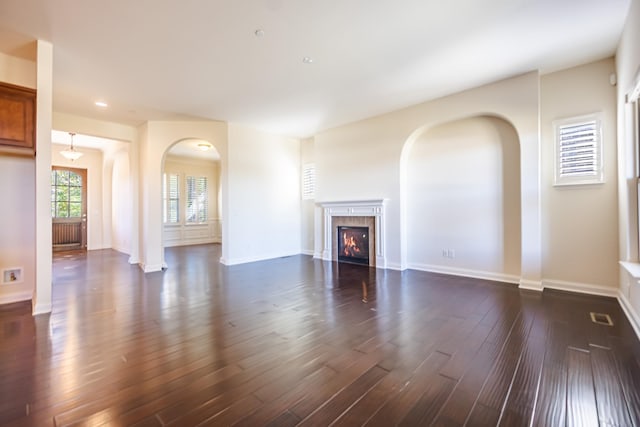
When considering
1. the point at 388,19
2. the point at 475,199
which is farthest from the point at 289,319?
the point at 475,199

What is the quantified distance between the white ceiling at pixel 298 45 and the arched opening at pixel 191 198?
188 inches

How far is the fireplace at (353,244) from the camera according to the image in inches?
236

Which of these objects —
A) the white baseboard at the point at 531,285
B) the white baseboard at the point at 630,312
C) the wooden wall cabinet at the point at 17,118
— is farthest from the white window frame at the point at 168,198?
the white baseboard at the point at 630,312

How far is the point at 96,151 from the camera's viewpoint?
8.80 m

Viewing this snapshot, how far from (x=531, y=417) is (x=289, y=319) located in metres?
2.08

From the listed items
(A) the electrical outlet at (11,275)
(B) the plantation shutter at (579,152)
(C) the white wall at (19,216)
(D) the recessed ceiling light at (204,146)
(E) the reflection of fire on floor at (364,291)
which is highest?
(D) the recessed ceiling light at (204,146)

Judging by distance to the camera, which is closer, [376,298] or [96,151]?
[376,298]

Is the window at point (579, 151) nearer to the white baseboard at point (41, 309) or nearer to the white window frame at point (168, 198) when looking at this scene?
the white baseboard at point (41, 309)

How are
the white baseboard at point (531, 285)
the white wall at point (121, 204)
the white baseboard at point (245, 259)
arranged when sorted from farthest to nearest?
1. the white wall at point (121, 204)
2. the white baseboard at point (245, 259)
3. the white baseboard at point (531, 285)

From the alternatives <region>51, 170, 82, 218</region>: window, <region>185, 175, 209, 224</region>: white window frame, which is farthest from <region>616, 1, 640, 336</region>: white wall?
<region>51, 170, 82, 218</region>: window

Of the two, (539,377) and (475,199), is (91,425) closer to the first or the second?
(539,377)

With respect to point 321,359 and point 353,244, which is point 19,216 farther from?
point 353,244

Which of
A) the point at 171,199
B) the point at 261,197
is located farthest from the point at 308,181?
the point at 171,199

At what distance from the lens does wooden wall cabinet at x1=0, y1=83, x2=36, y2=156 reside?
10.4 ft
